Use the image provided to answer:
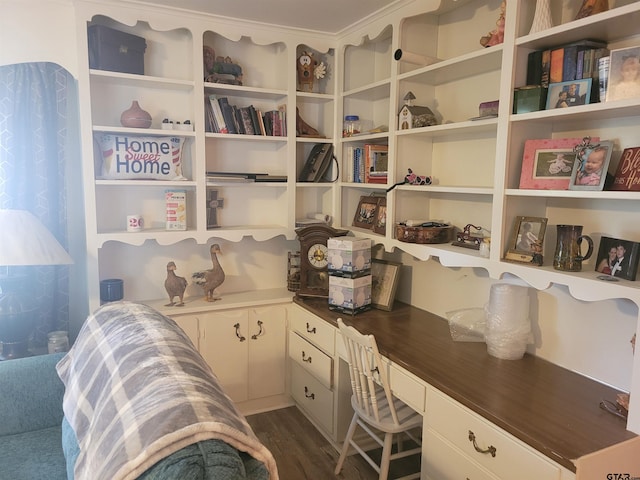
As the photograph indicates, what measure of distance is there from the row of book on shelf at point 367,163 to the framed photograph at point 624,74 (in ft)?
4.14

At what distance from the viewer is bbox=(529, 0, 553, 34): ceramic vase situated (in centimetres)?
173

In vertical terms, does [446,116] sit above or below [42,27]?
below

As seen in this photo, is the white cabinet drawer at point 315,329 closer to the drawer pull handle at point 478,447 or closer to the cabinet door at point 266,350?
the cabinet door at point 266,350

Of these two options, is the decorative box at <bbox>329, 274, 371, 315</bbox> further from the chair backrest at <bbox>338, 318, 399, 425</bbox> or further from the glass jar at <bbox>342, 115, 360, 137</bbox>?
the glass jar at <bbox>342, 115, 360, 137</bbox>

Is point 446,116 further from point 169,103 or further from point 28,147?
point 28,147

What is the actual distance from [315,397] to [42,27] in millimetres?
2473

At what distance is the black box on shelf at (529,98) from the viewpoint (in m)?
1.78

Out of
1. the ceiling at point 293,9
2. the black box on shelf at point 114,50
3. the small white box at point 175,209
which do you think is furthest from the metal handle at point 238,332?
the ceiling at point 293,9

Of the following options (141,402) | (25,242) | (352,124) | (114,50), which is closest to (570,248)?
(141,402)

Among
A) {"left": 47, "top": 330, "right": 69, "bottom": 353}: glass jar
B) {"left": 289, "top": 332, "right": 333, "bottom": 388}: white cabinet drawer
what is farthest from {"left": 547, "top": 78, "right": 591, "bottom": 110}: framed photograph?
{"left": 47, "top": 330, "right": 69, "bottom": 353}: glass jar

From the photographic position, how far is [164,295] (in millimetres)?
2969

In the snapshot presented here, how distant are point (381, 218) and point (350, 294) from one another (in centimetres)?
49

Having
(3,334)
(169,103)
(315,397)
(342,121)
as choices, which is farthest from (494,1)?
(3,334)

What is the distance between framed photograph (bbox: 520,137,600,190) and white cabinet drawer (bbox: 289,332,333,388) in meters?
1.38
